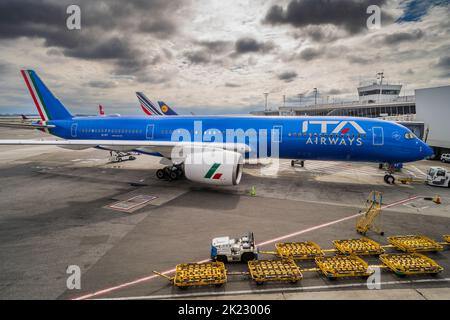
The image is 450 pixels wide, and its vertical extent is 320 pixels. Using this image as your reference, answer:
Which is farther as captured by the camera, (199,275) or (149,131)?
(149,131)

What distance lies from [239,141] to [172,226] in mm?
9352

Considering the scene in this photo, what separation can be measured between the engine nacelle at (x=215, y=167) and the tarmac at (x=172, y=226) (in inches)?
50.0

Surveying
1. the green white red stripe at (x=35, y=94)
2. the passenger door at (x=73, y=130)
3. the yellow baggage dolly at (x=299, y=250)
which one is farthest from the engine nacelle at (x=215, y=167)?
the green white red stripe at (x=35, y=94)

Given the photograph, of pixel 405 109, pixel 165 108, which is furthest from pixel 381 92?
pixel 165 108

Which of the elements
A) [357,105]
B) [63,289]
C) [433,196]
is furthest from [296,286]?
[357,105]

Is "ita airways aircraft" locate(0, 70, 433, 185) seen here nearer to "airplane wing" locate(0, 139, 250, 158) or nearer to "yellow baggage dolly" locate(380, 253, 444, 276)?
"airplane wing" locate(0, 139, 250, 158)

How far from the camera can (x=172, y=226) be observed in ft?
35.8

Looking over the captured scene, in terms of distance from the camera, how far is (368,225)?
10562mm

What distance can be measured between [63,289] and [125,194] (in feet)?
29.7

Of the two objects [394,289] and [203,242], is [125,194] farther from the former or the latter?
[394,289]

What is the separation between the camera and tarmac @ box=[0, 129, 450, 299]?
22.7 feet

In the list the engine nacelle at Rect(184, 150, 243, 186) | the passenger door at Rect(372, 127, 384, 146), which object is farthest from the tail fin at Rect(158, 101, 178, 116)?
the passenger door at Rect(372, 127, 384, 146)

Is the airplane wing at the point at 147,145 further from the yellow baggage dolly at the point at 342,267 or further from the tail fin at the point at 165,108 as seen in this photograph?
the tail fin at the point at 165,108

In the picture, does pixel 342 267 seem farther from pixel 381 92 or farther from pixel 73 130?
pixel 381 92
